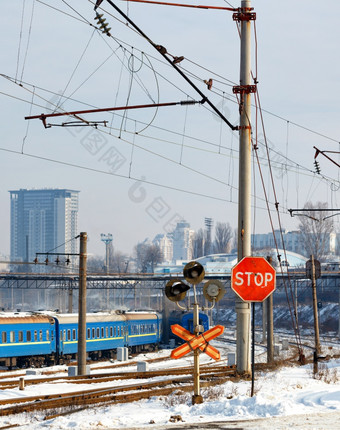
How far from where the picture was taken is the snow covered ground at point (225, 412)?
12398mm

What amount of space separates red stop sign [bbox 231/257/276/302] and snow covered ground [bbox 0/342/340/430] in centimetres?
206

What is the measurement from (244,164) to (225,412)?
7624mm

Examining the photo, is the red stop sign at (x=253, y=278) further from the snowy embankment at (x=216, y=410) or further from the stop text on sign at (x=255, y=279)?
the snowy embankment at (x=216, y=410)

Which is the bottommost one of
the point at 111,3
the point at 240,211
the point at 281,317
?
the point at 281,317

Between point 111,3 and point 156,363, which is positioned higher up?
point 111,3

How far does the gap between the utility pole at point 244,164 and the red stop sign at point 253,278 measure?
2.98 metres

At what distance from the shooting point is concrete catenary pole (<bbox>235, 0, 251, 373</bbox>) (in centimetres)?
1880

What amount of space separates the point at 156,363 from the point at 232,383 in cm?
2646

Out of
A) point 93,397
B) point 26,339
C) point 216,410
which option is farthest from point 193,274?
point 26,339

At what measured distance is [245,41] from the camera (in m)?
19.1

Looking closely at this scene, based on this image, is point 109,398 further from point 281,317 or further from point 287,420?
point 281,317

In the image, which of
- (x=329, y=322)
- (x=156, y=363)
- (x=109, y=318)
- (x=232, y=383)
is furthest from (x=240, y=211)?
(x=329, y=322)

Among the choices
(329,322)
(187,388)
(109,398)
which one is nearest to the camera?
(109,398)

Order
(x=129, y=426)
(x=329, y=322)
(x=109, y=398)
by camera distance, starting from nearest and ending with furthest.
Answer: (x=129, y=426) → (x=109, y=398) → (x=329, y=322)
